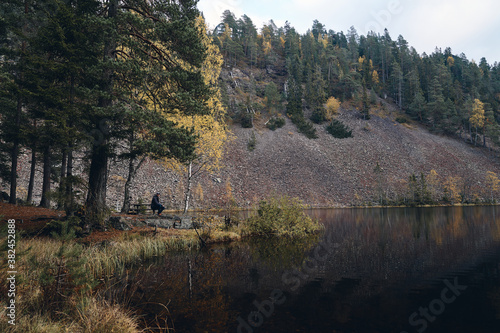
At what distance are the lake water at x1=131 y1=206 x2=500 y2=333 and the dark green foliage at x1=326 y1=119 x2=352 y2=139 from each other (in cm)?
5961

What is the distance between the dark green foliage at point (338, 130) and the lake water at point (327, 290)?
59606 mm

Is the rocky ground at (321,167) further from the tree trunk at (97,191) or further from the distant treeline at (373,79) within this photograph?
the tree trunk at (97,191)

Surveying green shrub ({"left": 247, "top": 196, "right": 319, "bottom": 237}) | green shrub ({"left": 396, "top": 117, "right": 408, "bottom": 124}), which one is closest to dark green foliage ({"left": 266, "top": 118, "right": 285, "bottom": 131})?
green shrub ({"left": 396, "top": 117, "right": 408, "bottom": 124})

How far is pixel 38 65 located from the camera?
38.5 ft

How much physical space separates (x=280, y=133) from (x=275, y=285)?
61.9 meters

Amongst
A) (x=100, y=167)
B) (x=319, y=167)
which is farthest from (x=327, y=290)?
(x=319, y=167)

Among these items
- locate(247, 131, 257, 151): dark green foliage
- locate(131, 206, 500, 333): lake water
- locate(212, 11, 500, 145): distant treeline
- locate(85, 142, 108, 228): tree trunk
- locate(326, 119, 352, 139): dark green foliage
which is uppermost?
locate(212, 11, 500, 145): distant treeline

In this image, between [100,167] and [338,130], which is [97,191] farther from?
[338,130]

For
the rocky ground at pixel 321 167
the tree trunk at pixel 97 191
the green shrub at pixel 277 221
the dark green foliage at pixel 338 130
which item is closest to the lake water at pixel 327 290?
the tree trunk at pixel 97 191

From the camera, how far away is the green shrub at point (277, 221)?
1808 cm

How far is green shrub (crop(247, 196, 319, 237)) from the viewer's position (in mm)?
18078

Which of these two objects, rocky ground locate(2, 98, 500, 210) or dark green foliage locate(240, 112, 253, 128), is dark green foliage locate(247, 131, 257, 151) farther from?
dark green foliage locate(240, 112, 253, 128)

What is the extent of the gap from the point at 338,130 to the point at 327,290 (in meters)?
68.9

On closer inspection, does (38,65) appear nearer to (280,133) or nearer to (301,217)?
(301,217)
